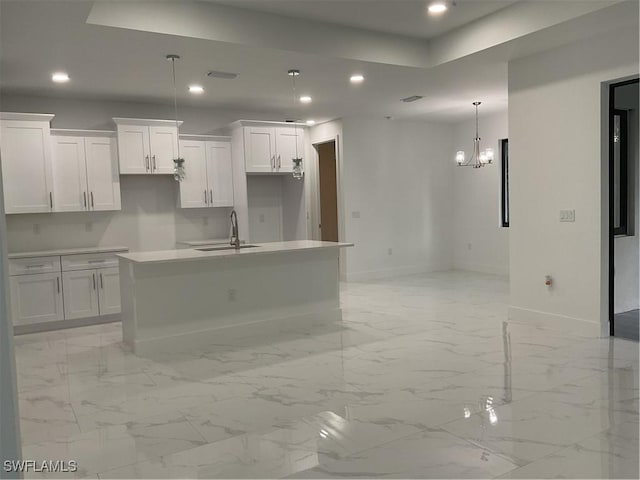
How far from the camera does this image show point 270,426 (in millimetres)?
2961

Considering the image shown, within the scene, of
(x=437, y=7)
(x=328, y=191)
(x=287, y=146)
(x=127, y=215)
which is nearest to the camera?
(x=437, y=7)

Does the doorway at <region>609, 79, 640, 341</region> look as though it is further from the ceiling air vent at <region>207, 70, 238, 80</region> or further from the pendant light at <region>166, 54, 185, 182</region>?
the pendant light at <region>166, 54, 185, 182</region>

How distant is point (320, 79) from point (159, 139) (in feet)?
7.14

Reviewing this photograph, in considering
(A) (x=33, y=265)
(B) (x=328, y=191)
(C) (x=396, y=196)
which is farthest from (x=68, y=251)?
(C) (x=396, y=196)

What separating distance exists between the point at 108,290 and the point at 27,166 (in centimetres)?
161

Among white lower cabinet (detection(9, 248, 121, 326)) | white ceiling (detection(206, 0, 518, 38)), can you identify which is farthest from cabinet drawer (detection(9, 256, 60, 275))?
white ceiling (detection(206, 0, 518, 38))

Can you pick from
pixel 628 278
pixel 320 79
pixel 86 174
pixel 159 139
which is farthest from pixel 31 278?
pixel 628 278

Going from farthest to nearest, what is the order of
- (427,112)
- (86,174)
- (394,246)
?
1. (394,246)
2. (427,112)
3. (86,174)

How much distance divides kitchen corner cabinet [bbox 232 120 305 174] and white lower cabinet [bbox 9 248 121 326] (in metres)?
2.21

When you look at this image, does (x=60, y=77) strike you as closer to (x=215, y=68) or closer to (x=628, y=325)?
(x=215, y=68)

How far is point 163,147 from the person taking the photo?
21.1 feet

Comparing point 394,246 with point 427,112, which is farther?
point 394,246

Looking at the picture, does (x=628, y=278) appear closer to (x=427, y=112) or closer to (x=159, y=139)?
(x=427, y=112)

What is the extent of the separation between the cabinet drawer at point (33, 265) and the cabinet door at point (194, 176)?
1685mm
